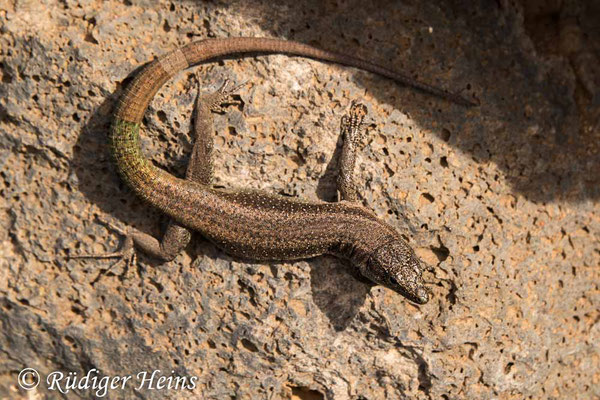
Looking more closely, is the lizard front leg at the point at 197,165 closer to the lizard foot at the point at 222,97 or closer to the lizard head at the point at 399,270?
the lizard foot at the point at 222,97

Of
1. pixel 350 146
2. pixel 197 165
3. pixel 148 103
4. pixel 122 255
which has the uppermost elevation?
pixel 350 146

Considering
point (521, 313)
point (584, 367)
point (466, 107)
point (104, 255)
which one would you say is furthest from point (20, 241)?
point (584, 367)

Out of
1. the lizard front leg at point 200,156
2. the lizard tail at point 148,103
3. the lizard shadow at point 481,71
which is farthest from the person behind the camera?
the lizard shadow at point 481,71

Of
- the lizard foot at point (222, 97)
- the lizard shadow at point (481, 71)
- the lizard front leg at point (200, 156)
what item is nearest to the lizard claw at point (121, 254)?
the lizard front leg at point (200, 156)

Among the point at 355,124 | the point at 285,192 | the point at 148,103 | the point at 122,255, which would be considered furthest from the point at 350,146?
the point at 122,255

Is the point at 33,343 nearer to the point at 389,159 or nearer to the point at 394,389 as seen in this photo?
the point at 394,389

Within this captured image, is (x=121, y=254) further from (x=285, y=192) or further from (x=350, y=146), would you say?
(x=350, y=146)

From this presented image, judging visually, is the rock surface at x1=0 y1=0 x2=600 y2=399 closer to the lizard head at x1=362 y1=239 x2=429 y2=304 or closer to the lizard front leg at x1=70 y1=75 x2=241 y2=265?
the lizard front leg at x1=70 y1=75 x2=241 y2=265
